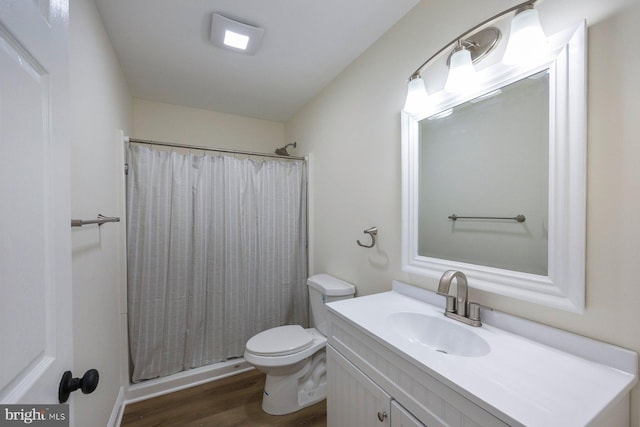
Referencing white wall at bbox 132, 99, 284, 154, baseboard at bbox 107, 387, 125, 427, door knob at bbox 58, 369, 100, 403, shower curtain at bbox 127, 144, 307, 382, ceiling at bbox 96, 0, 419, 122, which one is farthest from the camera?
white wall at bbox 132, 99, 284, 154

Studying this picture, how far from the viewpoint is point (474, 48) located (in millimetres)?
1075

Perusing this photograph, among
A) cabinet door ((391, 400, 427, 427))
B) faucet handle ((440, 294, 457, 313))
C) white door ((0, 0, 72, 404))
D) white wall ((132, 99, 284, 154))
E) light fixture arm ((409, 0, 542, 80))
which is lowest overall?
cabinet door ((391, 400, 427, 427))

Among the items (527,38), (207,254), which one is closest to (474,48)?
(527,38)

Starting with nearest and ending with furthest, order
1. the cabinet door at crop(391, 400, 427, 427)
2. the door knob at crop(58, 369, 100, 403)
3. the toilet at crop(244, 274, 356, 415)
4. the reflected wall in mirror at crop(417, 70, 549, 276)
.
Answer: the door knob at crop(58, 369, 100, 403) < the cabinet door at crop(391, 400, 427, 427) < the reflected wall in mirror at crop(417, 70, 549, 276) < the toilet at crop(244, 274, 356, 415)

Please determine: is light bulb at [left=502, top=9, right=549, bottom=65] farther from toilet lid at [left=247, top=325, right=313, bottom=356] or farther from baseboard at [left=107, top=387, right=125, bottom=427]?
baseboard at [left=107, top=387, right=125, bottom=427]

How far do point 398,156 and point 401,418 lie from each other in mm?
1178

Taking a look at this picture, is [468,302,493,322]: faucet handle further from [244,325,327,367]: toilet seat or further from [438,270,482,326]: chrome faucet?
[244,325,327,367]: toilet seat

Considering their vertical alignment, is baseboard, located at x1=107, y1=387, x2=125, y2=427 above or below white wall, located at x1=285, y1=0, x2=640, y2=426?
below

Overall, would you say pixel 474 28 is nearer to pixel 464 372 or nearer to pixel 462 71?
pixel 462 71

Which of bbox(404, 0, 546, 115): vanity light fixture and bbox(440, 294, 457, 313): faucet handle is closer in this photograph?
bbox(404, 0, 546, 115): vanity light fixture

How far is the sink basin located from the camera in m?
0.96

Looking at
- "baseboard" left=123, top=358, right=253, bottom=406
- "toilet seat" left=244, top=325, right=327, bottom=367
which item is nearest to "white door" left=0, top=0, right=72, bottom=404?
"toilet seat" left=244, top=325, right=327, bottom=367

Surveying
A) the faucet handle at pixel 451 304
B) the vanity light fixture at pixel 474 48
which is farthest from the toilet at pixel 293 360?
the vanity light fixture at pixel 474 48

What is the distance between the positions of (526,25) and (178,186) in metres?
2.14
